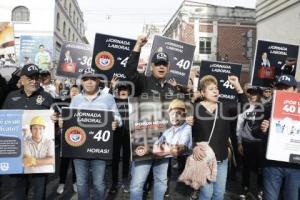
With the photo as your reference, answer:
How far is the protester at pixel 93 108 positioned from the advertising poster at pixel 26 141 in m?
0.37

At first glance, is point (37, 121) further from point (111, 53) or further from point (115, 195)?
point (111, 53)

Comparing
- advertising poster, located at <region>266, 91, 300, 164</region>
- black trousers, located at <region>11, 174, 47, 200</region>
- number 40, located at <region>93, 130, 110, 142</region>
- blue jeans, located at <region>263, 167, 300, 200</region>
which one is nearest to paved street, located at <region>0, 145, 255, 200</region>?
black trousers, located at <region>11, 174, 47, 200</region>

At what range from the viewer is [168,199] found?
6727 mm

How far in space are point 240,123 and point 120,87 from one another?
2071 mm

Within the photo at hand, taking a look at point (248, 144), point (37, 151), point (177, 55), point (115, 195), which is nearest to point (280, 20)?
point (177, 55)

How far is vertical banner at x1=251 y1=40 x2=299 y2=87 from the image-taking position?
7.51 meters

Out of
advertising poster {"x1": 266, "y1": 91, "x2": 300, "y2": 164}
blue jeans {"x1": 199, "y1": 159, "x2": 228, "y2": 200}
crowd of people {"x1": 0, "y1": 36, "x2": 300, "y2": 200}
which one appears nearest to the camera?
advertising poster {"x1": 266, "y1": 91, "x2": 300, "y2": 164}

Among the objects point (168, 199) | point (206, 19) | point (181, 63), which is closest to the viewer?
point (168, 199)

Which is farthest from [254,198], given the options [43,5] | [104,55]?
[43,5]

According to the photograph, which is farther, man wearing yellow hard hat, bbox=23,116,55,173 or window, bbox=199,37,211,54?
window, bbox=199,37,211,54

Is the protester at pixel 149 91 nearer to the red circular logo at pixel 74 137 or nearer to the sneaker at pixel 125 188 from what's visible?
the red circular logo at pixel 74 137

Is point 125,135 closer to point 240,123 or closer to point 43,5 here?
point 240,123

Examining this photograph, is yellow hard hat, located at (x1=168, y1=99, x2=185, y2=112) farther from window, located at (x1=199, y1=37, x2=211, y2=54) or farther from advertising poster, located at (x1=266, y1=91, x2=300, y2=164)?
window, located at (x1=199, y1=37, x2=211, y2=54)

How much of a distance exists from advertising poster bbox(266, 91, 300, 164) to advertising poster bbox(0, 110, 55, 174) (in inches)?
100
